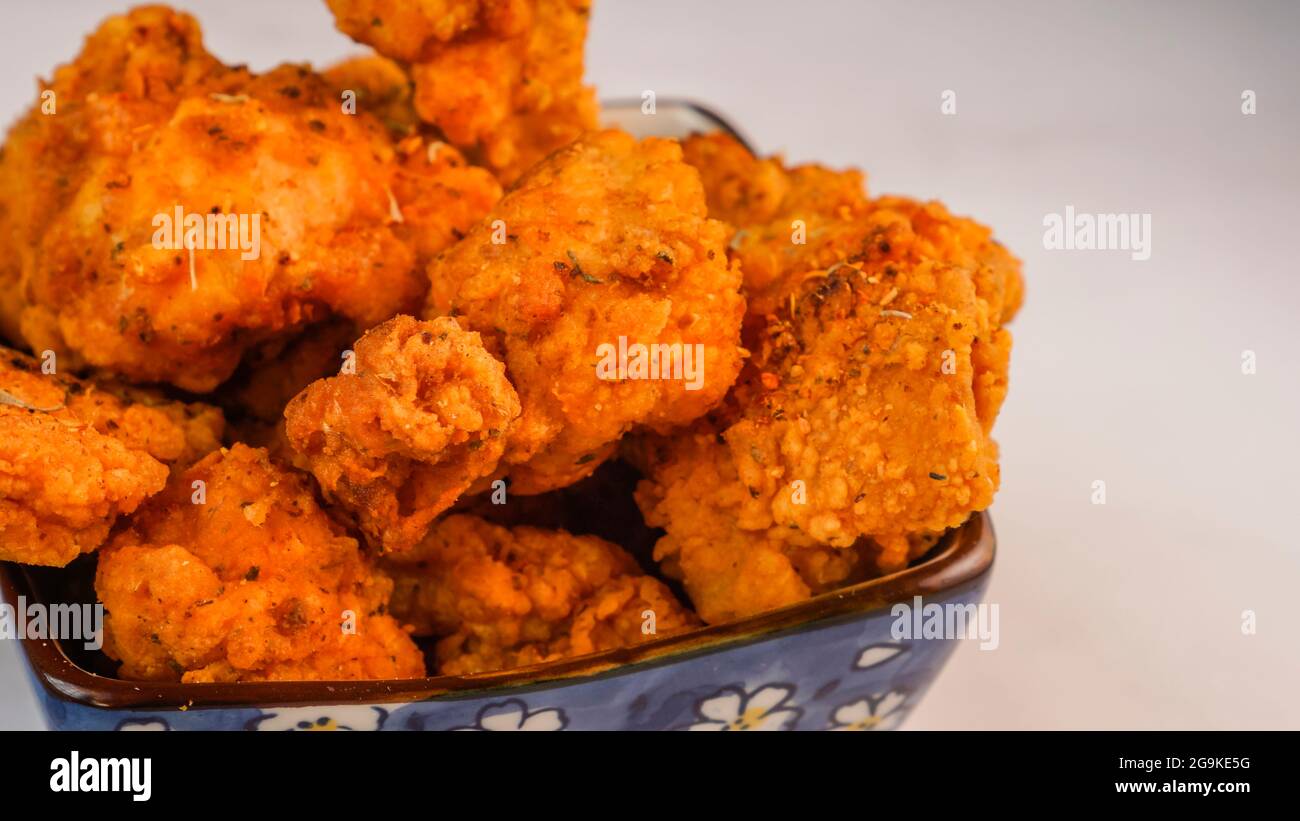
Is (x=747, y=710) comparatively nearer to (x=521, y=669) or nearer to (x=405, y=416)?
(x=521, y=669)

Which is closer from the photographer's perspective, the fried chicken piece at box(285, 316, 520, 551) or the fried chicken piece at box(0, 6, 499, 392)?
the fried chicken piece at box(285, 316, 520, 551)

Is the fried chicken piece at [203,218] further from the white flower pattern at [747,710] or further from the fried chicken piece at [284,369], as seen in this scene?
the white flower pattern at [747,710]

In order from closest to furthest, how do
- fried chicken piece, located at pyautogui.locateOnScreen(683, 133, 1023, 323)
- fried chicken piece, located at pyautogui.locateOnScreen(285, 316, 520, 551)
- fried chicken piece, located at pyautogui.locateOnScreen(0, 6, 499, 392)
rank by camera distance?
fried chicken piece, located at pyautogui.locateOnScreen(285, 316, 520, 551), fried chicken piece, located at pyautogui.locateOnScreen(0, 6, 499, 392), fried chicken piece, located at pyautogui.locateOnScreen(683, 133, 1023, 323)

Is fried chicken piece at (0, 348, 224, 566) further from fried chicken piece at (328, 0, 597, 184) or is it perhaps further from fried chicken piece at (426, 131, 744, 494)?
fried chicken piece at (328, 0, 597, 184)

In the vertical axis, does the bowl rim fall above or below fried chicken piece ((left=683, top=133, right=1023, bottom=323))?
below


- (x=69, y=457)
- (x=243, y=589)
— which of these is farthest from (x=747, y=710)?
(x=69, y=457)

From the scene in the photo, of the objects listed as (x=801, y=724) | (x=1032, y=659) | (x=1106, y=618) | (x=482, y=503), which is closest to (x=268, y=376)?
(x=482, y=503)

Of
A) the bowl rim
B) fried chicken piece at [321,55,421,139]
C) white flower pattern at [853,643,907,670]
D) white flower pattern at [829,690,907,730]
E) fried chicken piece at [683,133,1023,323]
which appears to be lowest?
white flower pattern at [829,690,907,730]

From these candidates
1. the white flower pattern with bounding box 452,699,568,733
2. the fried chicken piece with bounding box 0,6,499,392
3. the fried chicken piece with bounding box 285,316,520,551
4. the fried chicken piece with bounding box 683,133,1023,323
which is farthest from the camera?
the fried chicken piece with bounding box 683,133,1023,323

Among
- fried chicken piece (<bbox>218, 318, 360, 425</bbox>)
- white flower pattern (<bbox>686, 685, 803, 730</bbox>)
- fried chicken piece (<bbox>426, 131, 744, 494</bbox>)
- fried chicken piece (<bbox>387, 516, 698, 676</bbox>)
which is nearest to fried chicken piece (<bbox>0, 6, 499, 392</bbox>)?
fried chicken piece (<bbox>218, 318, 360, 425</bbox>)
